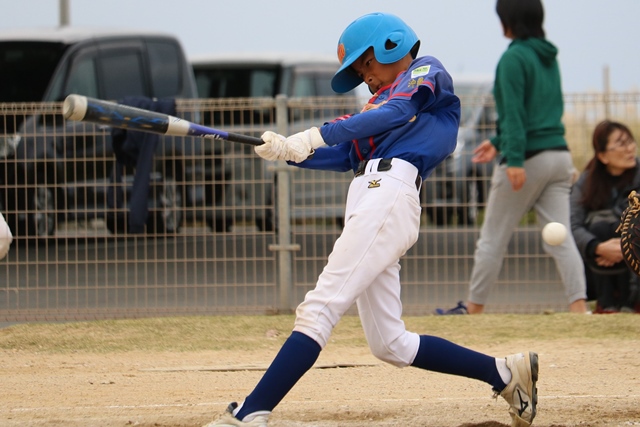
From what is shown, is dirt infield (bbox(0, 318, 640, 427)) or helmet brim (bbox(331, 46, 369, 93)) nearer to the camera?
helmet brim (bbox(331, 46, 369, 93))

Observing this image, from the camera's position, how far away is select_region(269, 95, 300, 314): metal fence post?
856cm

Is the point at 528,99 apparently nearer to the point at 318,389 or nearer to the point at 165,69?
the point at 318,389

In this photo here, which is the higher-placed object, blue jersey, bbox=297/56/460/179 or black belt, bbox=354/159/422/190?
blue jersey, bbox=297/56/460/179

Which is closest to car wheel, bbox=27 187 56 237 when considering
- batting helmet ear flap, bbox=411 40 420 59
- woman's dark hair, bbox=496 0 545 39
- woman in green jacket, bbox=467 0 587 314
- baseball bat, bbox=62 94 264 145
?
woman in green jacket, bbox=467 0 587 314

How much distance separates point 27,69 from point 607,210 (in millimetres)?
7495

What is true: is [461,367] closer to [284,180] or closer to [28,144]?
[284,180]

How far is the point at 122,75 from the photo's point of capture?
13.6 m

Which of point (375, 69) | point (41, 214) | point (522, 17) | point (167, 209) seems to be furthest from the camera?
point (167, 209)

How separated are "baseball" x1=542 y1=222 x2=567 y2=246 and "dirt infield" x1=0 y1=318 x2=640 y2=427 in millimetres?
685

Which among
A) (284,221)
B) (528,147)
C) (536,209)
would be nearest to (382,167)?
(528,147)

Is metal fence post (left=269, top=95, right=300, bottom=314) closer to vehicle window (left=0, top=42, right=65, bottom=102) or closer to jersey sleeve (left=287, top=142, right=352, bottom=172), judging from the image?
jersey sleeve (left=287, top=142, right=352, bottom=172)

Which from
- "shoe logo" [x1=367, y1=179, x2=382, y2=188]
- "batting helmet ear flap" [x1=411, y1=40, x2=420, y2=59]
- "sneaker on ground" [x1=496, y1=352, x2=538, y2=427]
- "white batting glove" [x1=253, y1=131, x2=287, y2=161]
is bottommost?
"sneaker on ground" [x1=496, y1=352, x2=538, y2=427]

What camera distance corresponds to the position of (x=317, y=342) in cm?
430

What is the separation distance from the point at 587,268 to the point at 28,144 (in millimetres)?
4449
